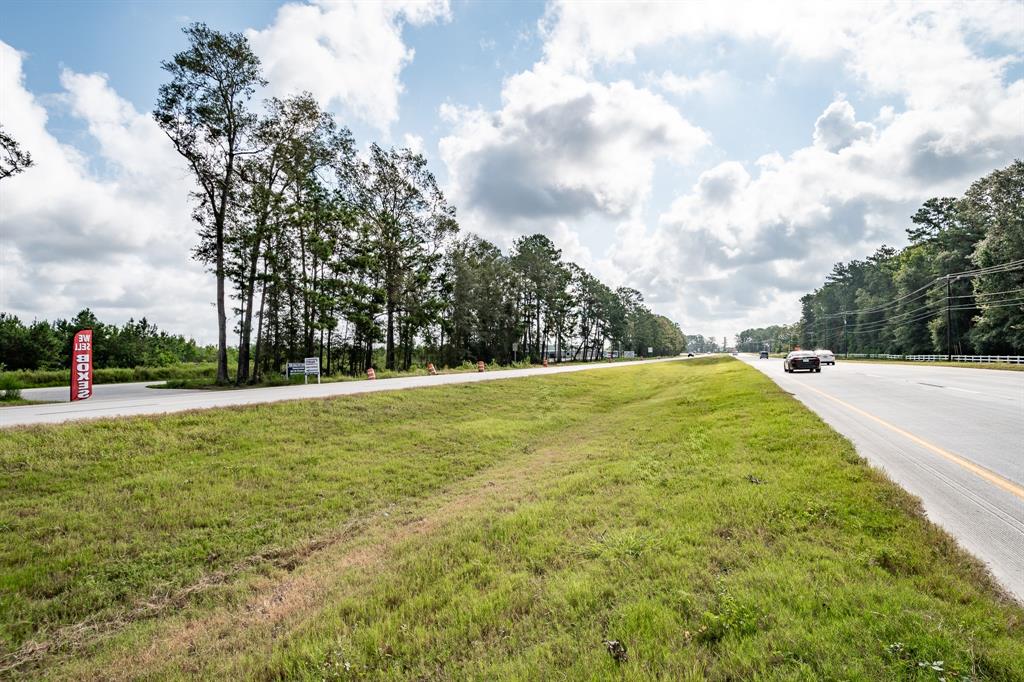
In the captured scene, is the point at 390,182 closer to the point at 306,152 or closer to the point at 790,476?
the point at 306,152

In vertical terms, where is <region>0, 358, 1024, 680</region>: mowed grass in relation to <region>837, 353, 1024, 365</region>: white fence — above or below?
below

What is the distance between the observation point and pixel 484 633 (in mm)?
3484

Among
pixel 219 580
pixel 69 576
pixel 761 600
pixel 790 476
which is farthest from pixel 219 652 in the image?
pixel 790 476

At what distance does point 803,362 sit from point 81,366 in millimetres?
36358

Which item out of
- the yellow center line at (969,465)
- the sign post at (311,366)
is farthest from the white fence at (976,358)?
the sign post at (311,366)

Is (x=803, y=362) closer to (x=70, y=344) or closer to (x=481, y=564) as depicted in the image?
(x=481, y=564)

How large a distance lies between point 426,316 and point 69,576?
3535cm

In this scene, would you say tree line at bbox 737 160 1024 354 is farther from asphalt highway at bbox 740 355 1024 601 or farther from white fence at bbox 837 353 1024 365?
asphalt highway at bbox 740 355 1024 601

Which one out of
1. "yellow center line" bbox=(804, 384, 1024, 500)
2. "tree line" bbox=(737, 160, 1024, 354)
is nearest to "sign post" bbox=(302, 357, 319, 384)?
"yellow center line" bbox=(804, 384, 1024, 500)

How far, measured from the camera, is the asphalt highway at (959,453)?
4055 mm

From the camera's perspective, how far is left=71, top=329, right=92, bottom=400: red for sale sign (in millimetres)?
14945

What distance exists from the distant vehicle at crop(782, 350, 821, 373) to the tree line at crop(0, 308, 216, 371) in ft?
206

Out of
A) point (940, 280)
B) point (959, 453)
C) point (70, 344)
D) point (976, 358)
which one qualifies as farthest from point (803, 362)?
point (70, 344)

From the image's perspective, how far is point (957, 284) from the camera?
4881cm
